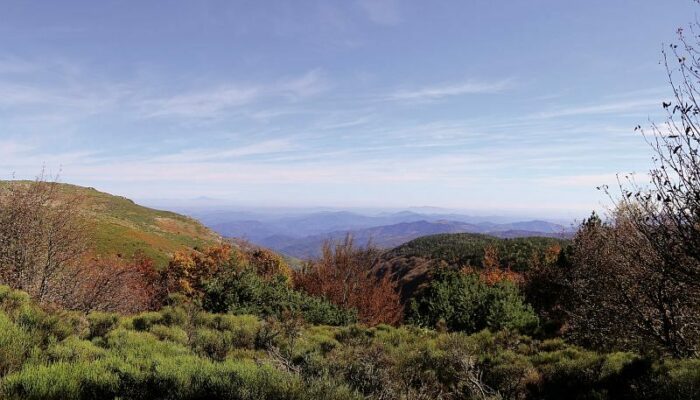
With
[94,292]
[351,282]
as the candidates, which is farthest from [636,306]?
[94,292]

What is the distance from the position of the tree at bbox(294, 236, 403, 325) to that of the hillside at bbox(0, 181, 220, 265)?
57.1ft

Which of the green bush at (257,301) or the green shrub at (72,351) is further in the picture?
the green bush at (257,301)

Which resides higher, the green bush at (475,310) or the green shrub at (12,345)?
the green shrub at (12,345)

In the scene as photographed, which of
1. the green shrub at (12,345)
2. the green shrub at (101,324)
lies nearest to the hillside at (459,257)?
the green shrub at (101,324)

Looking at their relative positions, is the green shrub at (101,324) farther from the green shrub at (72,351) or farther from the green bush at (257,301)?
the green bush at (257,301)

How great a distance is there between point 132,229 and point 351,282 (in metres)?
56.3

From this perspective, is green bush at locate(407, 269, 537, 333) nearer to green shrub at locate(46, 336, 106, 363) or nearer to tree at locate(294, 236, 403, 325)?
green shrub at locate(46, 336, 106, 363)

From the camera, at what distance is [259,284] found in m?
17.9

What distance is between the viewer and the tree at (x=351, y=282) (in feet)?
106

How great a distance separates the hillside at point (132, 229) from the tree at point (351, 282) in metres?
17.4

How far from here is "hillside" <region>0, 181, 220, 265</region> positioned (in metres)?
53.7

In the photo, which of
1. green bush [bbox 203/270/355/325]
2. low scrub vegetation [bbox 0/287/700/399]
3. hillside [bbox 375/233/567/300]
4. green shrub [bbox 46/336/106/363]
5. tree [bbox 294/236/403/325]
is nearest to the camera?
low scrub vegetation [bbox 0/287/700/399]

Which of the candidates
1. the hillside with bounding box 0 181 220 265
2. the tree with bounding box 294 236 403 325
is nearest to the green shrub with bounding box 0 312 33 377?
the hillside with bounding box 0 181 220 265

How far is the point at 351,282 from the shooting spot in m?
34.7
